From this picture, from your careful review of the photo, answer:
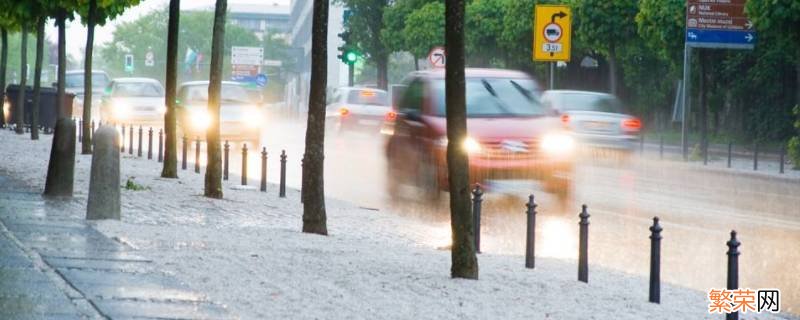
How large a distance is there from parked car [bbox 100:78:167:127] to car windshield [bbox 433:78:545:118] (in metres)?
22.4

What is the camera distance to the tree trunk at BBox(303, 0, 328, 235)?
1552 cm

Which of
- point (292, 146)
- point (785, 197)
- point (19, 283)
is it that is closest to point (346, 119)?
point (292, 146)

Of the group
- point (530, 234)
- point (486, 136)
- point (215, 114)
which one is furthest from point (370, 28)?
point (530, 234)

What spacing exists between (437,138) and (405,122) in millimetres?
1353

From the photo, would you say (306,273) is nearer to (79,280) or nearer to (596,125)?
(79,280)

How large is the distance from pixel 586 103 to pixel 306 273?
22.8 metres

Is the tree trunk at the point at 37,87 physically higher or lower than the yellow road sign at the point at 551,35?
lower

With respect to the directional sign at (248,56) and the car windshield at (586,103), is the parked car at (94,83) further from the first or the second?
the directional sign at (248,56)

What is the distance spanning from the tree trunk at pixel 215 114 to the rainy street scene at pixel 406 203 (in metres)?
0.03

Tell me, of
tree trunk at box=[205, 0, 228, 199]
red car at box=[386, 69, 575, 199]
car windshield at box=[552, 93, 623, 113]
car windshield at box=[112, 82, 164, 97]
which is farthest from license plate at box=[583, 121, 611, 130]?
car windshield at box=[112, 82, 164, 97]

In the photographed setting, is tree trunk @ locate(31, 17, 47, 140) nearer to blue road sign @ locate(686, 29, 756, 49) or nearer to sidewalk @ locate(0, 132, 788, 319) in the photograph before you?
blue road sign @ locate(686, 29, 756, 49)

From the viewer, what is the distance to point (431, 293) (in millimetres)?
10891

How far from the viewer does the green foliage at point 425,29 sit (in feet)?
219

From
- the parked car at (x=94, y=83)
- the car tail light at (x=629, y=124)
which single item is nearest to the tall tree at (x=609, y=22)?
the car tail light at (x=629, y=124)
